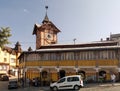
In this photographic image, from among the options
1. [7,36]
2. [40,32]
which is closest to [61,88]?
[7,36]

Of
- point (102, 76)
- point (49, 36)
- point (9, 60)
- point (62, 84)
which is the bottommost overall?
point (62, 84)

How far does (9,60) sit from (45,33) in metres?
27.8

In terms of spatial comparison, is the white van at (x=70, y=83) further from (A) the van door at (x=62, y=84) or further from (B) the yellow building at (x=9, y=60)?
(B) the yellow building at (x=9, y=60)

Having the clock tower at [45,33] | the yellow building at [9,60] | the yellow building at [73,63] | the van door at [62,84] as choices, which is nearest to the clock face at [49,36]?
the clock tower at [45,33]

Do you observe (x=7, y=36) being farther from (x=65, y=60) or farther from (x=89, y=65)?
(x=89, y=65)

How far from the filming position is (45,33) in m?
65.3

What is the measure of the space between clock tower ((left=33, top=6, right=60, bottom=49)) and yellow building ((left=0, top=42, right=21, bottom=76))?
19.0 meters

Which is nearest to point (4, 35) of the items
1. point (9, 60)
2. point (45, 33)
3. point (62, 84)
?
point (62, 84)

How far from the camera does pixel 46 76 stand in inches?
1948

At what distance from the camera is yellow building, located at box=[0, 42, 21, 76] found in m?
82.6

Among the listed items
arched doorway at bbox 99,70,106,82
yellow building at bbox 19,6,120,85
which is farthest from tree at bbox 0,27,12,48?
arched doorway at bbox 99,70,106,82

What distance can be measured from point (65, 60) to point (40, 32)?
19.1 metres

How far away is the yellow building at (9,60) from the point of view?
82.6m

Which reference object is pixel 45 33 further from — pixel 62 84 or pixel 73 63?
pixel 62 84
